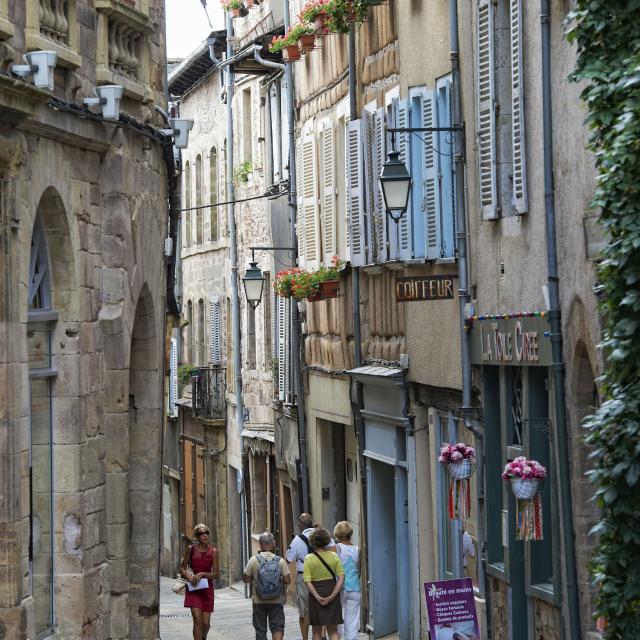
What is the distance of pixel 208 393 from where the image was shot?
117ft

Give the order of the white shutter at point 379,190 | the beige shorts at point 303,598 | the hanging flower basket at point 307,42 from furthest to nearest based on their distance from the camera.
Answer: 1. the hanging flower basket at point 307,42
2. the white shutter at point 379,190
3. the beige shorts at point 303,598

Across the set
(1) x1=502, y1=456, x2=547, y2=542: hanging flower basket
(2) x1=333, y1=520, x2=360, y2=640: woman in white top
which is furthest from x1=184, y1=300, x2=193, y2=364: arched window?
(1) x1=502, y1=456, x2=547, y2=542: hanging flower basket

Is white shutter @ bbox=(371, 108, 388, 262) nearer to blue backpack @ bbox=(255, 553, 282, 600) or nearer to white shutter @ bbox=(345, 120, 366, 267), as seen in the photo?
white shutter @ bbox=(345, 120, 366, 267)

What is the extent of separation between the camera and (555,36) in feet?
48.0

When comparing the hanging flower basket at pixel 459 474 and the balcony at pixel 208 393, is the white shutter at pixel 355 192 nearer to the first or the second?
the hanging flower basket at pixel 459 474

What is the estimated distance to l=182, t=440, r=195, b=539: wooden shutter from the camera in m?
37.7

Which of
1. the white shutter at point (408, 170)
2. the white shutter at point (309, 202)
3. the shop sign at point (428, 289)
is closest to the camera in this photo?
the shop sign at point (428, 289)

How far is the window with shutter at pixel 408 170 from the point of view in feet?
63.7

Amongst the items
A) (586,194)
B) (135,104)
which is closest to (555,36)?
(586,194)

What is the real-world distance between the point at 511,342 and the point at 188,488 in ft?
75.0

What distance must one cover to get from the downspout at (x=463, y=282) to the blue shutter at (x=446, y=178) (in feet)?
0.81

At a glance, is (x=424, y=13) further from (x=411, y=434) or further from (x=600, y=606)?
(x=600, y=606)

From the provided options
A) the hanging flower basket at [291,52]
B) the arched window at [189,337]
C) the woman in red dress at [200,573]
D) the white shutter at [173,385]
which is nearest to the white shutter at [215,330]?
the white shutter at [173,385]

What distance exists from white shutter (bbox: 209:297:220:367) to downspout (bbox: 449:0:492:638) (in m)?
17.8
